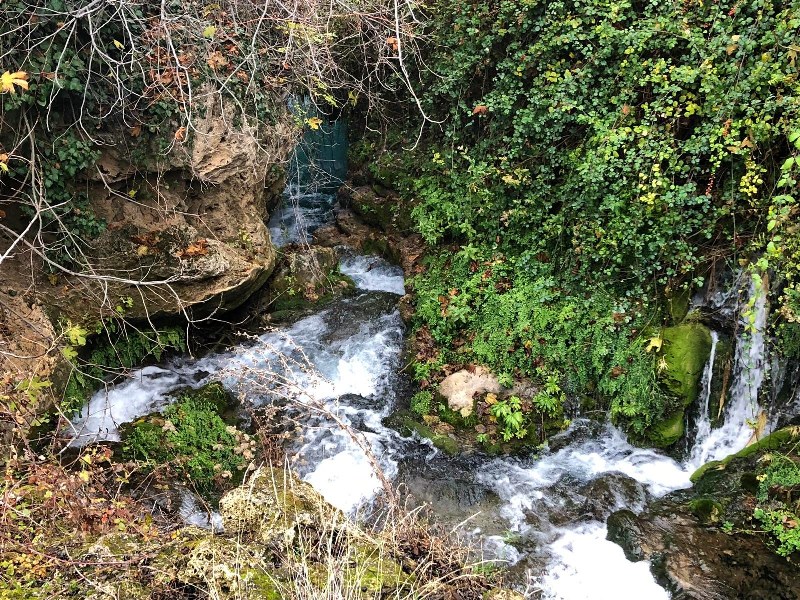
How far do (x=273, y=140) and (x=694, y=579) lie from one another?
754 centimetres

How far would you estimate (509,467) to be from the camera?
6371 mm

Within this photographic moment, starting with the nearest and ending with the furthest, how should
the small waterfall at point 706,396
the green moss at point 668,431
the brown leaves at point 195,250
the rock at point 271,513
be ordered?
the rock at point 271,513
the small waterfall at point 706,396
the green moss at point 668,431
the brown leaves at point 195,250

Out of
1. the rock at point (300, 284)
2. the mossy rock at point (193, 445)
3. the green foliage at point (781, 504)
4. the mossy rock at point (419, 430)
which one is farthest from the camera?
the rock at point (300, 284)

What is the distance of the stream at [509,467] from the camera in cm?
515

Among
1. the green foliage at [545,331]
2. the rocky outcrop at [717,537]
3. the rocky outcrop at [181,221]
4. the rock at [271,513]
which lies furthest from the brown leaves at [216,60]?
the rocky outcrop at [717,537]

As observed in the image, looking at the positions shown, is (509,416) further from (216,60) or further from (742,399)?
(216,60)

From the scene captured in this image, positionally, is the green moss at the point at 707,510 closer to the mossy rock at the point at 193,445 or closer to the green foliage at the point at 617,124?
the green foliage at the point at 617,124

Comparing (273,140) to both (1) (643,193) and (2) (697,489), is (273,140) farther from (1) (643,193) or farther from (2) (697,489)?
(2) (697,489)

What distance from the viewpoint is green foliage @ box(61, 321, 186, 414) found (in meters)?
5.92

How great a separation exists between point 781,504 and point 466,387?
12.0ft

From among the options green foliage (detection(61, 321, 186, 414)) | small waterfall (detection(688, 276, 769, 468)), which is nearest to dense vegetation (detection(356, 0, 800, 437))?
small waterfall (detection(688, 276, 769, 468))

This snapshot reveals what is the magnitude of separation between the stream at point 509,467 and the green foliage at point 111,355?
20 centimetres

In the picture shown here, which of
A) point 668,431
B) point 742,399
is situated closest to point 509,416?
point 668,431

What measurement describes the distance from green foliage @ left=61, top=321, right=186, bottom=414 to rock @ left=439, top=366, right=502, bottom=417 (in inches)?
149
